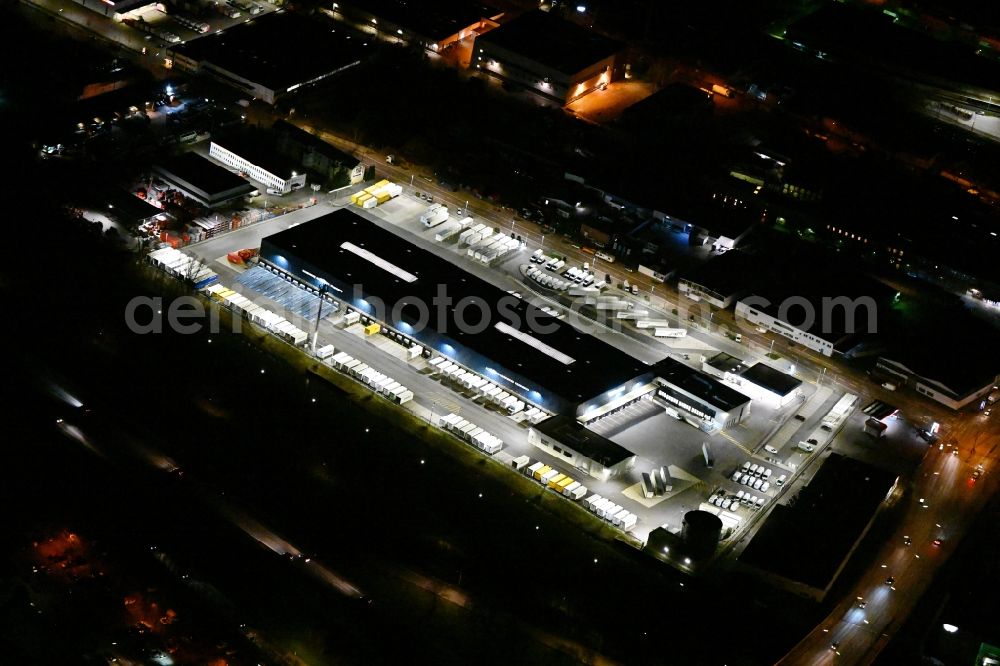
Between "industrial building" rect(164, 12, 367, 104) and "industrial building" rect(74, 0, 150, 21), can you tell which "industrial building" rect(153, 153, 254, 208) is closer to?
"industrial building" rect(164, 12, 367, 104)

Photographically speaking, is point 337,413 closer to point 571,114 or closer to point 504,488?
point 504,488

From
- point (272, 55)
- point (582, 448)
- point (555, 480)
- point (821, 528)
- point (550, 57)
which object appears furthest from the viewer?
point (550, 57)

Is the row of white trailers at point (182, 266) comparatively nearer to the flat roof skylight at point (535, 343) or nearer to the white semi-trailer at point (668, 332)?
the flat roof skylight at point (535, 343)

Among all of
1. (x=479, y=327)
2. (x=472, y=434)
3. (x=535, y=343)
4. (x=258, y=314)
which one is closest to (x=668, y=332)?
(x=535, y=343)

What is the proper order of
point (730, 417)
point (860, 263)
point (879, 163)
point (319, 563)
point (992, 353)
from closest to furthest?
point (319, 563), point (730, 417), point (992, 353), point (860, 263), point (879, 163)

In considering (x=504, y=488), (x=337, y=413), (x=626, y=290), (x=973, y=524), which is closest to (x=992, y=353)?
(x=973, y=524)

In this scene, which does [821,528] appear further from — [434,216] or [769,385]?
[434,216]
